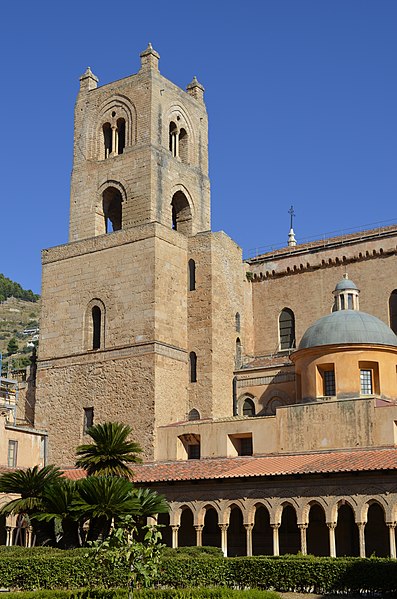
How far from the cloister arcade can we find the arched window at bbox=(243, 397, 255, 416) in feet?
19.5

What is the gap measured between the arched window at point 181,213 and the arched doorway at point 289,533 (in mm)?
16223

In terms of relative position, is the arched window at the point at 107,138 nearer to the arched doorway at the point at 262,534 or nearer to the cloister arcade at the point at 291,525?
the cloister arcade at the point at 291,525

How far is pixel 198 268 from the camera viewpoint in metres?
42.5

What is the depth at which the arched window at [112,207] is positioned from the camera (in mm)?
45125

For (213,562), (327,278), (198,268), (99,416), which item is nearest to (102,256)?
(198,268)

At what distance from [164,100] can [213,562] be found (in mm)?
26550

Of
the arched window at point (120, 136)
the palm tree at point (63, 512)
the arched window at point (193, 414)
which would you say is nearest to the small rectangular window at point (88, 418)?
the arched window at point (193, 414)

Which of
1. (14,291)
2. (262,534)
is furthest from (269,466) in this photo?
(14,291)

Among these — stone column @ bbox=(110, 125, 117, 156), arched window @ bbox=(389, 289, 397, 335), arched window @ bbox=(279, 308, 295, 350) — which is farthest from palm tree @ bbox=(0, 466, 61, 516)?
stone column @ bbox=(110, 125, 117, 156)

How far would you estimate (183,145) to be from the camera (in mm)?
46938

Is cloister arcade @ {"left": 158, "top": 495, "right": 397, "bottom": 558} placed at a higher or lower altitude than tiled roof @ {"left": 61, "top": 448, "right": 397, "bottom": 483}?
lower

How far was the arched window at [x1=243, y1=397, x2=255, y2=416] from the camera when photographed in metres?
41.9

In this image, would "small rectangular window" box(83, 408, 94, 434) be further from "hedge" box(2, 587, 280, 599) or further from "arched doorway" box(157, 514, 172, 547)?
"hedge" box(2, 587, 280, 599)

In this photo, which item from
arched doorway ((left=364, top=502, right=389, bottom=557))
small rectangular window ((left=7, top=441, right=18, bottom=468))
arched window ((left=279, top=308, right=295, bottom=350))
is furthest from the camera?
arched window ((left=279, top=308, right=295, bottom=350))
